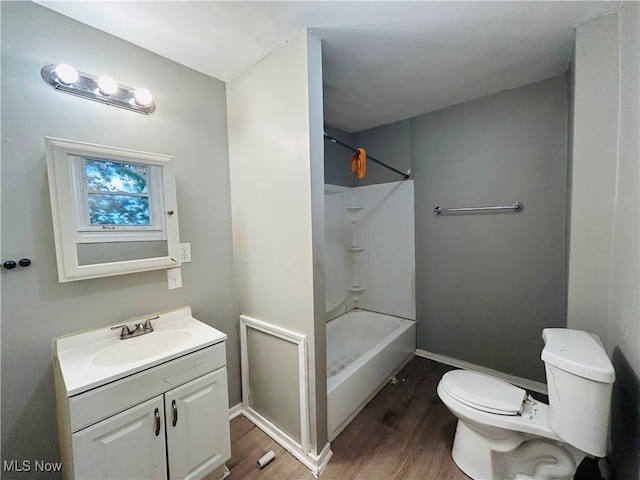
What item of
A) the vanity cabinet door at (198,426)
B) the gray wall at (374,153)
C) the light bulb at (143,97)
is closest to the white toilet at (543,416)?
the vanity cabinet door at (198,426)

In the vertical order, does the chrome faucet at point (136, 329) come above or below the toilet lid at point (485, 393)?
above

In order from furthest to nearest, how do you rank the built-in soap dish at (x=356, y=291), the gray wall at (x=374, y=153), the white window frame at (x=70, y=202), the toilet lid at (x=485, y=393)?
the built-in soap dish at (x=356, y=291)
the gray wall at (x=374, y=153)
the toilet lid at (x=485, y=393)
the white window frame at (x=70, y=202)

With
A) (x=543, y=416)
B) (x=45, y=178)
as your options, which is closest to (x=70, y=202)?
(x=45, y=178)

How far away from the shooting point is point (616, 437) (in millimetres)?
1240

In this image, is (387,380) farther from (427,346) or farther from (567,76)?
(567,76)

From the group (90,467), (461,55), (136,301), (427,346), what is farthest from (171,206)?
(427,346)

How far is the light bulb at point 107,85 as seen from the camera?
1.25 m

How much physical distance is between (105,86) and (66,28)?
11.9 inches

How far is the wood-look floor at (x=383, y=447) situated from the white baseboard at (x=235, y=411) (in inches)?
1.5

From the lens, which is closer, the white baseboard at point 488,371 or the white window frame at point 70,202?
the white window frame at point 70,202

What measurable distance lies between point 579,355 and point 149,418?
1902 mm

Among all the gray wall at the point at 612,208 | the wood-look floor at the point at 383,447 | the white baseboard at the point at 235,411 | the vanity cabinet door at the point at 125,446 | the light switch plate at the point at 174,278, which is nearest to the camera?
the vanity cabinet door at the point at 125,446

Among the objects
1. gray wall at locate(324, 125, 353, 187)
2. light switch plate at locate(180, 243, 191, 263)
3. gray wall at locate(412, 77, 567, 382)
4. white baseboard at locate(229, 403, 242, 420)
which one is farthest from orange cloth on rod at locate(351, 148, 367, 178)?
white baseboard at locate(229, 403, 242, 420)

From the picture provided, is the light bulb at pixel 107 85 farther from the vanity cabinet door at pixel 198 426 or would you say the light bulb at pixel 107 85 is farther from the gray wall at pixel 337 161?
the gray wall at pixel 337 161
